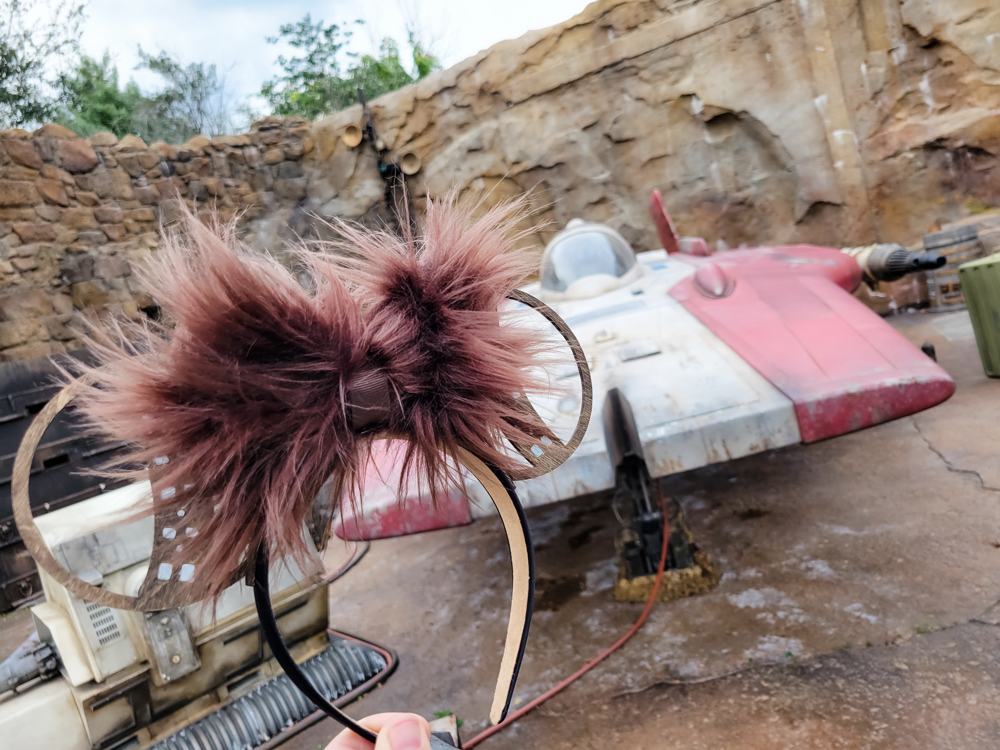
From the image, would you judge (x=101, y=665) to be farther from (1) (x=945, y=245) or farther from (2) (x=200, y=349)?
(1) (x=945, y=245)

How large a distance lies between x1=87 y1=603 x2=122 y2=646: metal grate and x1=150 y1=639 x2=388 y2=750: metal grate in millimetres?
406

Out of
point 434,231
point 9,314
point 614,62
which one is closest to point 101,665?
point 434,231

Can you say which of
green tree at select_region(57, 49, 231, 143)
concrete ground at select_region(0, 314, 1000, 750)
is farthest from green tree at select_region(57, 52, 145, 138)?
concrete ground at select_region(0, 314, 1000, 750)

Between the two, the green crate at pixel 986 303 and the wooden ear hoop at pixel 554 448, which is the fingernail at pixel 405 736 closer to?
the wooden ear hoop at pixel 554 448

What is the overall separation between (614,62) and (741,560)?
20.6 feet

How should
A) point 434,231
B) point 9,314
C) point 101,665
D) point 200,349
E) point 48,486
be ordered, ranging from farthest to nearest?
point 9,314 < point 48,486 < point 101,665 < point 434,231 < point 200,349

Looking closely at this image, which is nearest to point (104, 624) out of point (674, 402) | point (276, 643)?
point (276, 643)

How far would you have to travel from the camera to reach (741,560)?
110 inches

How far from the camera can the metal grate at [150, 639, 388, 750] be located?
2.18 meters

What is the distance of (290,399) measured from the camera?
0.62m

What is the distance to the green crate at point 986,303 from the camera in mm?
4082

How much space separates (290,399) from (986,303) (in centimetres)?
487

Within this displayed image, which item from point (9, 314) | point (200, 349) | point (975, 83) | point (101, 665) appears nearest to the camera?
point (200, 349)

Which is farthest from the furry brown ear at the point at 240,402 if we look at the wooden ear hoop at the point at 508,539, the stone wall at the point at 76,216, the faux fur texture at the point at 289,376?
the stone wall at the point at 76,216
